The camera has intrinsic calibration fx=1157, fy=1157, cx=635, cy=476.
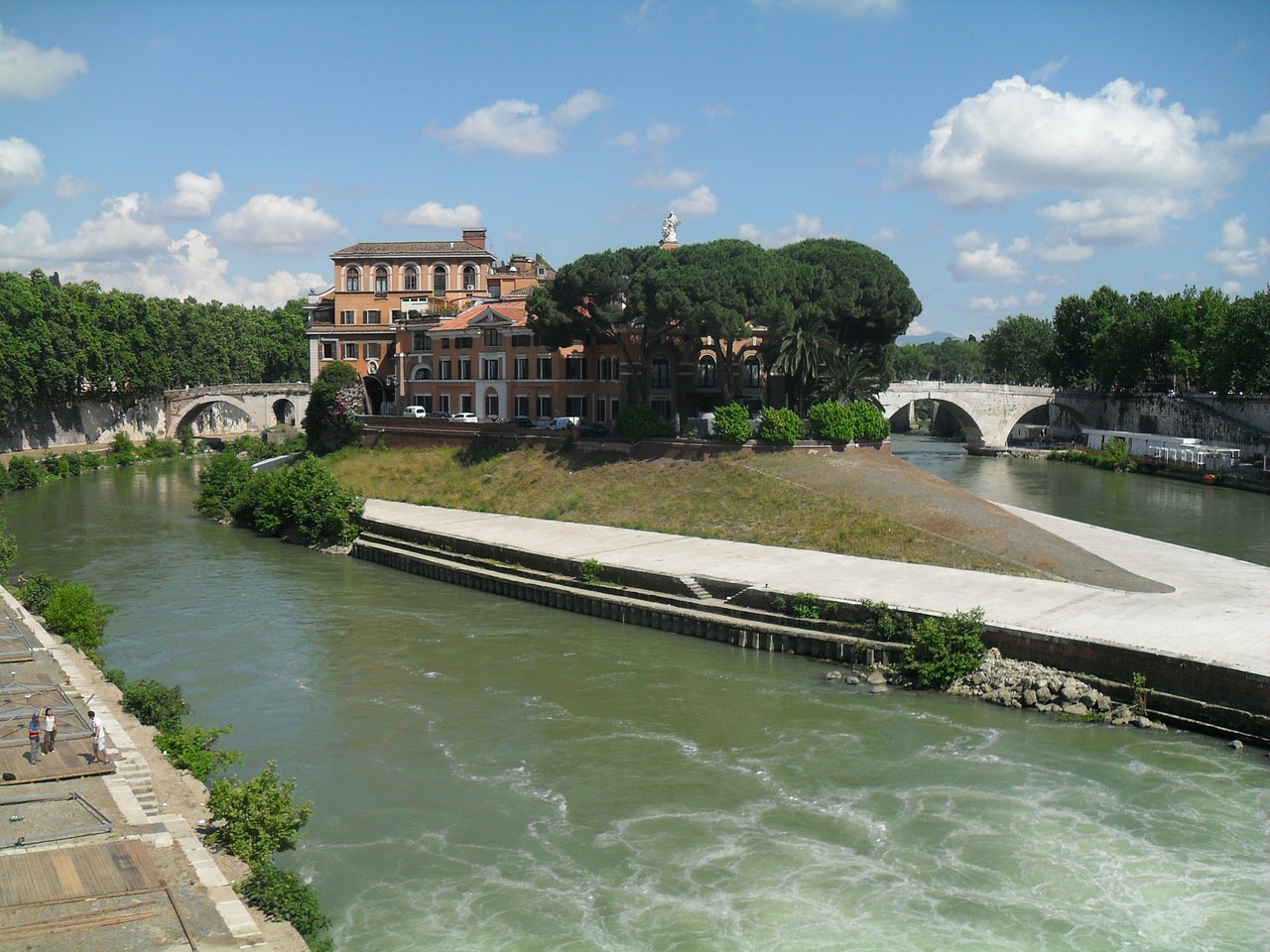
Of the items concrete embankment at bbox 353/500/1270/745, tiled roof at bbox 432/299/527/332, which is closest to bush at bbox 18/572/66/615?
concrete embankment at bbox 353/500/1270/745

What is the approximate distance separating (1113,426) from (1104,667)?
86.8 metres

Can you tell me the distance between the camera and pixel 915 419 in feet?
570

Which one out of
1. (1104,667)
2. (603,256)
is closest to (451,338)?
(603,256)

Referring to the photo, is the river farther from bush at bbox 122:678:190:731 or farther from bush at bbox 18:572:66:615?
bush at bbox 18:572:66:615

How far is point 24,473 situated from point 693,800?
6783 cm

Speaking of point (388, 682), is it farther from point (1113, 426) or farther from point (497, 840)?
point (1113, 426)

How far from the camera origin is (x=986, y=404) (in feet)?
361

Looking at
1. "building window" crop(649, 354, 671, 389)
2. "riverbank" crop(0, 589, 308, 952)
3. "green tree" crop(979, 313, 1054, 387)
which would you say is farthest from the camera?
"green tree" crop(979, 313, 1054, 387)

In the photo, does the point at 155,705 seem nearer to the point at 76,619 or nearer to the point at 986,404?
the point at 76,619

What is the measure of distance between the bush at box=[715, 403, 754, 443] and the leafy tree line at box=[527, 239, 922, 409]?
3063 millimetres

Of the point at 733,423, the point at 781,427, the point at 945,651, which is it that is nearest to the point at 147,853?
the point at 945,651

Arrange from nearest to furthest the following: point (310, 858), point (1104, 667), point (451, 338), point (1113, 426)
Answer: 1. point (310, 858)
2. point (1104, 667)
3. point (451, 338)
4. point (1113, 426)

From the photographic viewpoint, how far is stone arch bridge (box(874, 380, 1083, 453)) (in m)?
109

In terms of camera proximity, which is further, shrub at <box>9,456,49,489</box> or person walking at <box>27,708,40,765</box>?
shrub at <box>9,456,49,489</box>
